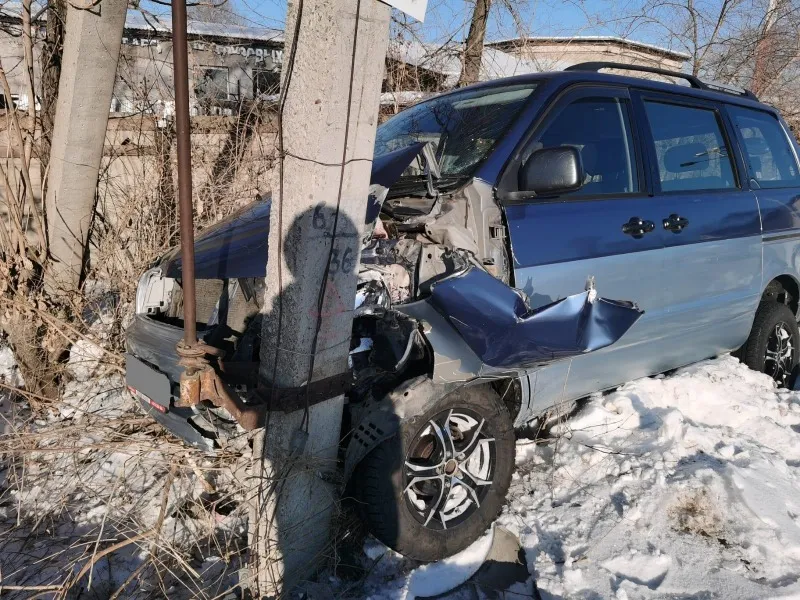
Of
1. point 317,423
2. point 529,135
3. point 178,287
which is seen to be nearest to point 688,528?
point 317,423

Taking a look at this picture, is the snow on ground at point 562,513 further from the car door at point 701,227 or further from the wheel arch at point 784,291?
the wheel arch at point 784,291

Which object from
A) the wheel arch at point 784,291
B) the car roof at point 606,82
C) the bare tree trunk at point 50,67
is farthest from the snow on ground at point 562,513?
the bare tree trunk at point 50,67

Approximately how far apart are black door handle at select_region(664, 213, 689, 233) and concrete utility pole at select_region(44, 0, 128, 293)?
3.65 metres

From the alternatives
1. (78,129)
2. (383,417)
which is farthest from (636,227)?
(78,129)

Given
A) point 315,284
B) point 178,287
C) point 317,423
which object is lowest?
point 317,423

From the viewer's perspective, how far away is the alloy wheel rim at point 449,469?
104 inches

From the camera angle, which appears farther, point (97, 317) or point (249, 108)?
point (249, 108)

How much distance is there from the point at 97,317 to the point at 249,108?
2476 millimetres

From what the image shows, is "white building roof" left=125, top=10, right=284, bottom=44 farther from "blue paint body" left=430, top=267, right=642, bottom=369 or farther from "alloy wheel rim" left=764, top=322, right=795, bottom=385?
"alloy wheel rim" left=764, top=322, right=795, bottom=385

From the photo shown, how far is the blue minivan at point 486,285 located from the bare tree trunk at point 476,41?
12.8 ft

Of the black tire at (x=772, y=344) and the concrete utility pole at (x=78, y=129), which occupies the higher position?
the concrete utility pole at (x=78, y=129)

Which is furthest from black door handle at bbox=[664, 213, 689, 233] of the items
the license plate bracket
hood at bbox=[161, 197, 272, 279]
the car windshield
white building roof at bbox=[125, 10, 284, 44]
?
white building roof at bbox=[125, 10, 284, 44]

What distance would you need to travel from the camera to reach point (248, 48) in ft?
24.6

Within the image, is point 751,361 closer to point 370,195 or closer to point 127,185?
point 370,195
